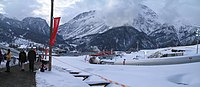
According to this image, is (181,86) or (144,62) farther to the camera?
(144,62)

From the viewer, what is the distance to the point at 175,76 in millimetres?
22797

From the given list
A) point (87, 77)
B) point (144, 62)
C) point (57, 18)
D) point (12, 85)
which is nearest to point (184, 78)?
point (87, 77)

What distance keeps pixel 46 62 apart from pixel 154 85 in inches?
343

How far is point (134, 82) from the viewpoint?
19.3 meters

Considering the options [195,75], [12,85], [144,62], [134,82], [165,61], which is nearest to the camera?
[12,85]

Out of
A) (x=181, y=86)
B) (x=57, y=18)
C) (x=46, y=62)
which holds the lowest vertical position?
(x=181, y=86)

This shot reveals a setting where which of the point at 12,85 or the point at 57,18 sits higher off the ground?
the point at 57,18

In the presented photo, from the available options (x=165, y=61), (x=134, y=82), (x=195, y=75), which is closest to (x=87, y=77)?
(x=134, y=82)

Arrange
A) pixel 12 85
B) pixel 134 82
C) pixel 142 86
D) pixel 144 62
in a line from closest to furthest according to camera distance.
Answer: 1. pixel 12 85
2. pixel 142 86
3. pixel 134 82
4. pixel 144 62

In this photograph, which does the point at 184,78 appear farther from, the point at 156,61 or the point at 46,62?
the point at 156,61

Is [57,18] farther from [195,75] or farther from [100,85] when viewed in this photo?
[195,75]

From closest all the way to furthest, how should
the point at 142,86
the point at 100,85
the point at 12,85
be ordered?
the point at 12,85 → the point at 100,85 → the point at 142,86

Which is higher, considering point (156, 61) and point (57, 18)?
point (57, 18)

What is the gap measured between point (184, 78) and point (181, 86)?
4.65 metres
